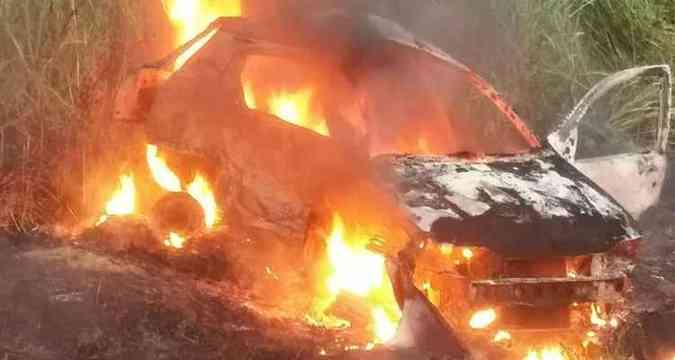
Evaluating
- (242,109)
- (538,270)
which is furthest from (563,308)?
(242,109)

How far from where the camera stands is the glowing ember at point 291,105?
5309mm

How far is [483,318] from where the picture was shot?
387cm

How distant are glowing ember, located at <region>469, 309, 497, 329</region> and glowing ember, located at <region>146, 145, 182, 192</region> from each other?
7.30ft

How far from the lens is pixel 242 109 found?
15.8 feet

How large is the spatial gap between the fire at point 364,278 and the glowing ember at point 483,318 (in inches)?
16.1

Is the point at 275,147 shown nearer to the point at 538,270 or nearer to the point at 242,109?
the point at 242,109

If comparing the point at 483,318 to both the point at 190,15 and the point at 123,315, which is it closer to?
the point at 123,315

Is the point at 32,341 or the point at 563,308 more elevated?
the point at 563,308

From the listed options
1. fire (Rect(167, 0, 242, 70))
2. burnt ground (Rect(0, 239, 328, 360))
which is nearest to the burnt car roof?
burnt ground (Rect(0, 239, 328, 360))

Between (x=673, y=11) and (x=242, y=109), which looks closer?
(x=242, y=109)

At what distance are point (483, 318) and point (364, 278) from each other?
2.30 ft

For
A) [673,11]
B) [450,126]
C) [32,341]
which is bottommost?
[32,341]

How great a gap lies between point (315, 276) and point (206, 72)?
1.42 meters

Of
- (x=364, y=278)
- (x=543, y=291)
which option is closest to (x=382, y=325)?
(x=364, y=278)
